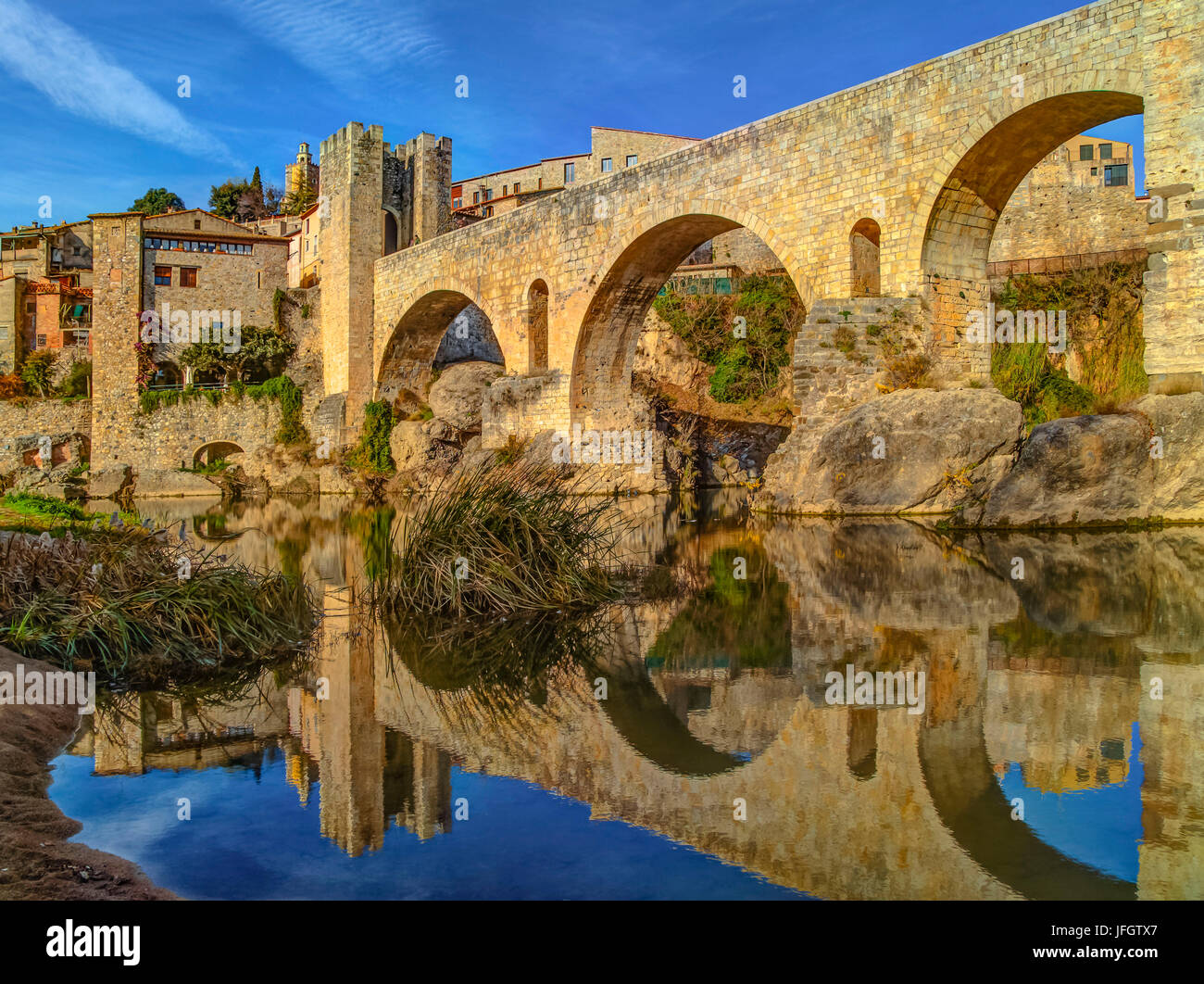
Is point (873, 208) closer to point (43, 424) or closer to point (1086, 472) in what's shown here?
point (1086, 472)

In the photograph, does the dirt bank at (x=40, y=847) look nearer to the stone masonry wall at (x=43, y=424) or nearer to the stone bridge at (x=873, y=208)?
the stone bridge at (x=873, y=208)

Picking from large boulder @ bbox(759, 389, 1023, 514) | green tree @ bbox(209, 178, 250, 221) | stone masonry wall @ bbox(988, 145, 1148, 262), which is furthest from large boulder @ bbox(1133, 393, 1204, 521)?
green tree @ bbox(209, 178, 250, 221)

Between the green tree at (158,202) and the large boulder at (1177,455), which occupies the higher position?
the green tree at (158,202)

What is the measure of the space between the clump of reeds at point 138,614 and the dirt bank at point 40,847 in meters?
1.10

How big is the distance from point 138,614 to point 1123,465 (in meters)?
8.97

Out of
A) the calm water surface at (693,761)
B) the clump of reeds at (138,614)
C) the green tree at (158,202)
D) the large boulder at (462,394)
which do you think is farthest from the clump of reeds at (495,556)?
the green tree at (158,202)

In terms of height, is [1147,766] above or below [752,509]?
below

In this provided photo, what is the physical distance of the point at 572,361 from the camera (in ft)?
63.6

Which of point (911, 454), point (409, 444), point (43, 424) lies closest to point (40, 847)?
point (911, 454)

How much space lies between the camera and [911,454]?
11.4 metres

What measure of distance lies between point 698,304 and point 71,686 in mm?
25140


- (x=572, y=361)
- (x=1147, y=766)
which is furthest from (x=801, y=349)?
(x=1147, y=766)

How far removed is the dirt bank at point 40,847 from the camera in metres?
2.28
